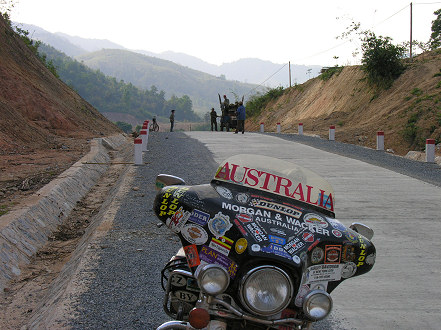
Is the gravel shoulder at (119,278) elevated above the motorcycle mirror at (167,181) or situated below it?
below

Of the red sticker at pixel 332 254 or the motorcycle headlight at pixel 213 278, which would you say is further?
the red sticker at pixel 332 254

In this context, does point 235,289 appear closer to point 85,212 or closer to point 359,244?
point 359,244

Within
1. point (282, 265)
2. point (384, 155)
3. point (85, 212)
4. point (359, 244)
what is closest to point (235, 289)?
point (282, 265)

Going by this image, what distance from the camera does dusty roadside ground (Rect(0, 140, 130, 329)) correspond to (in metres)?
4.97

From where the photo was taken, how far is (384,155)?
15.4 metres

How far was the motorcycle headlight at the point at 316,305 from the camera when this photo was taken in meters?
2.52

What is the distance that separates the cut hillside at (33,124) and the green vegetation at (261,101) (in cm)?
2297

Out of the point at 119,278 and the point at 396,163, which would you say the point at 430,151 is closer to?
the point at 396,163

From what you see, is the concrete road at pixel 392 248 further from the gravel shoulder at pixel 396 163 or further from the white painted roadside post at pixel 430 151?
the white painted roadside post at pixel 430 151

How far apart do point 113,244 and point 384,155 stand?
11.6 meters

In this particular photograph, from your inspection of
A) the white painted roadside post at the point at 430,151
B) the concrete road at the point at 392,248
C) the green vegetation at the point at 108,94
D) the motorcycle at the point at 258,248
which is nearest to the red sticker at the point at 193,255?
the motorcycle at the point at 258,248

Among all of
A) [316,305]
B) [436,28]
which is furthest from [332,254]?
[436,28]

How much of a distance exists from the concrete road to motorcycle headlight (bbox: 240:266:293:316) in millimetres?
1512

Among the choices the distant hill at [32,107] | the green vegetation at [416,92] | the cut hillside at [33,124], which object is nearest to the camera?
the cut hillside at [33,124]
